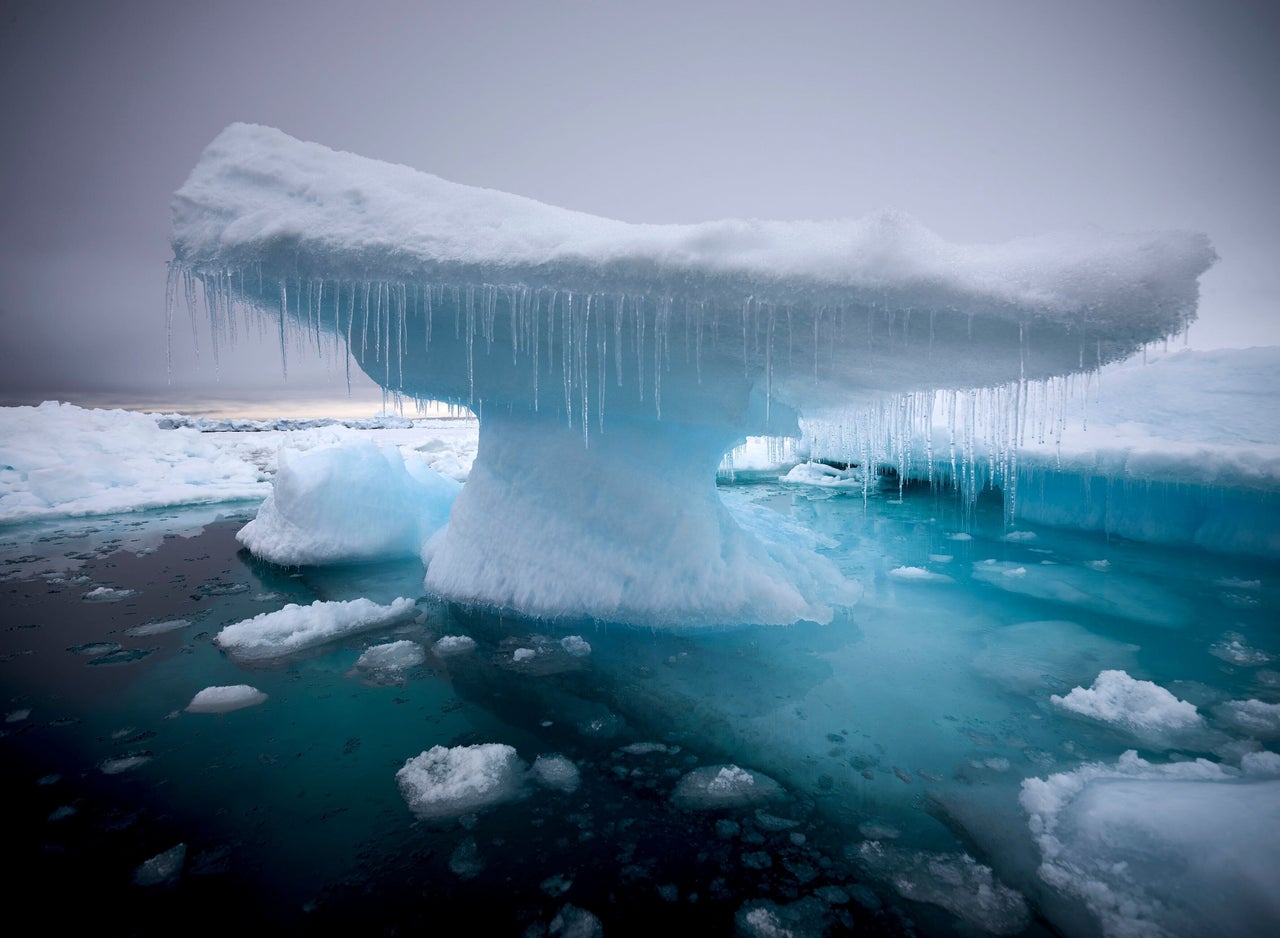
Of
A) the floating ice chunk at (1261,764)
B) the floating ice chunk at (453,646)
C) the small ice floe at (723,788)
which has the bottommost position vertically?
the floating ice chunk at (453,646)

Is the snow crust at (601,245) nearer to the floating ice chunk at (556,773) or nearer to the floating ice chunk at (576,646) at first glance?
the floating ice chunk at (576,646)

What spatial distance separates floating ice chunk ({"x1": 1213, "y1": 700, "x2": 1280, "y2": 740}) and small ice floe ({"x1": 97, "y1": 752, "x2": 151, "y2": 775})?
18.3 feet

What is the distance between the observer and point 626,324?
3861 mm

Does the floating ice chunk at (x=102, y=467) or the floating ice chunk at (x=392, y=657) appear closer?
the floating ice chunk at (x=392, y=657)

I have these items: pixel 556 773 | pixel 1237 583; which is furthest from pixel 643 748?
pixel 1237 583

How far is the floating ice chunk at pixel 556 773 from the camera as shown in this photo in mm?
→ 2262

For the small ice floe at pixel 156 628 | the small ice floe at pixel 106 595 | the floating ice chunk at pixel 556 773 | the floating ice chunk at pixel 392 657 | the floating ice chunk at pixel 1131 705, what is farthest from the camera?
the small ice floe at pixel 106 595

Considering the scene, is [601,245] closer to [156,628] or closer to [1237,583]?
[156,628]

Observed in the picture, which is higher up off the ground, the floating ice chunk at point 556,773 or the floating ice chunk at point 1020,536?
the floating ice chunk at point 556,773

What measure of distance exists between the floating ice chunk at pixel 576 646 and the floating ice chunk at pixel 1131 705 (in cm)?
296

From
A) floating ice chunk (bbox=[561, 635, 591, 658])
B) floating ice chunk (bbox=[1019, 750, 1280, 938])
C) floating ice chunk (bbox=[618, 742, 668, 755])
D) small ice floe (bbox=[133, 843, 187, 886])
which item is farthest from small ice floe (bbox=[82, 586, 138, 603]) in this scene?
floating ice chunk (bbox=[1019, 750, 1280, 938])

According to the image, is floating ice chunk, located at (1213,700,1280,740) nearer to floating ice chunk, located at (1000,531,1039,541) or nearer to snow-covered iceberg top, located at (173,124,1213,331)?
snow-covered iceberg top, located at (173,124,1213,331)

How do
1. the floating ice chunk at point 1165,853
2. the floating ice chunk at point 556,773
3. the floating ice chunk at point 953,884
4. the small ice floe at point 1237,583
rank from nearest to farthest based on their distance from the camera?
the floating ice chunk at point 1165,853, the floating ice chunk at point 953,884, the floating ice chunk at point 556,773, the small ice floe at point 1237,583

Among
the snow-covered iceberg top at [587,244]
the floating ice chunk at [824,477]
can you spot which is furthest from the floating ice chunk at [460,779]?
the floating ice chunk at [824,477]
